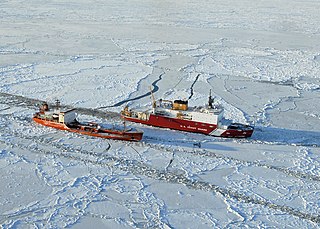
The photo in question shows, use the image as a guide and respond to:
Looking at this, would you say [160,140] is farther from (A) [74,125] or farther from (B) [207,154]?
(A) [74,125]

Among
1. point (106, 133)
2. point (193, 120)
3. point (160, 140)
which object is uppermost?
point (193, 120)

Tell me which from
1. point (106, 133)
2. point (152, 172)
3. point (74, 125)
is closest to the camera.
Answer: point (152, 172)

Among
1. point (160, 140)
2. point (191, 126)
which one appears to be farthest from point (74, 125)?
point (191, 126)

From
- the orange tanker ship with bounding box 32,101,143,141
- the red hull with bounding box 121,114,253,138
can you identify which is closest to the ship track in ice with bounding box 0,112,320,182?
the orange tanker ship with bounding box 32,101,143,141

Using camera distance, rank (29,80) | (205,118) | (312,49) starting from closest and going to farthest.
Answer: (205,118) < (29,80) < (312,49)

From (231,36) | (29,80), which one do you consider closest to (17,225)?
(29,80)

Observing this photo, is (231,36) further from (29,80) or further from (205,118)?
(205,118)
